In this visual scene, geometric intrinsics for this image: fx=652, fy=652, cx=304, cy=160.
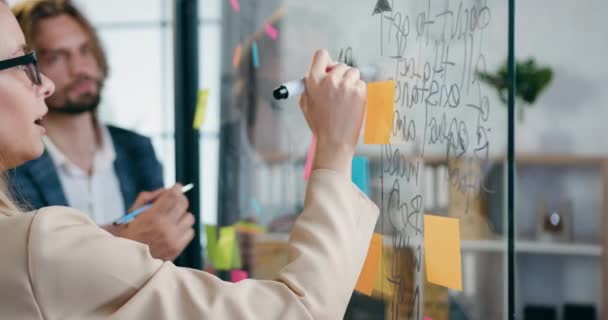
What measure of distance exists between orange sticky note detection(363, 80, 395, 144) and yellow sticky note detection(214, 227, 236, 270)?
0.79 meters

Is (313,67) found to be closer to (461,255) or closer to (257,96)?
(461,255)

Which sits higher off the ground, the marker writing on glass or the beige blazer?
the marker writing on glass

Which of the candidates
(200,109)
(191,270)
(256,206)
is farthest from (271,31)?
(191,270)

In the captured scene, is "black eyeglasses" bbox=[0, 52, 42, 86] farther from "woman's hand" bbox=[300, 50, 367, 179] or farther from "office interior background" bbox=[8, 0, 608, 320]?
"office interior background" bbox=[8, 0, 608, 320]

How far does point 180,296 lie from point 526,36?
2.94 metres

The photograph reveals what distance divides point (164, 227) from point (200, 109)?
1.95 feet

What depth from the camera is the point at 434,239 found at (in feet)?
3.36

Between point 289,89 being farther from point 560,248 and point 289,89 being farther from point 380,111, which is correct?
Answer: point 560,248

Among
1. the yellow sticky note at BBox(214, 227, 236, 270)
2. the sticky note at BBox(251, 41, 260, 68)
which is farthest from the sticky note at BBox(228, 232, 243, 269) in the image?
the sticky note at BBox(251, 41, 260, 68)

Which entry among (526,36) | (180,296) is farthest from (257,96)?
(526,36)

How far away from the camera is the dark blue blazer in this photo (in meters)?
1.83

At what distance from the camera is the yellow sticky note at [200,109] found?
6.19 ft

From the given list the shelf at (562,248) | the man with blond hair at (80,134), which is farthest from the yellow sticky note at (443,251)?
the shelf at (562,248)

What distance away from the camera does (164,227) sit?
1.37 metres
